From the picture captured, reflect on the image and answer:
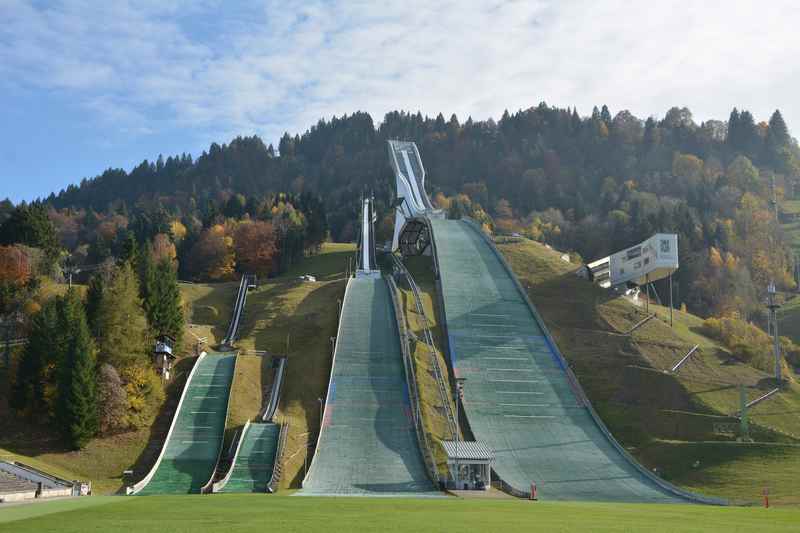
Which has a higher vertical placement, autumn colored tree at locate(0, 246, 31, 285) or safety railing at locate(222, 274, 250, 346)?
autumn colored tree at locate(0, 246, 31, 285)

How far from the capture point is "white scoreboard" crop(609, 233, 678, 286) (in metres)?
55.0

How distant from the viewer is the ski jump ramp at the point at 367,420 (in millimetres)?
30250

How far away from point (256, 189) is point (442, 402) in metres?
122

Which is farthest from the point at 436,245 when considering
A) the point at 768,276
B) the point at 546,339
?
the point at 768,276

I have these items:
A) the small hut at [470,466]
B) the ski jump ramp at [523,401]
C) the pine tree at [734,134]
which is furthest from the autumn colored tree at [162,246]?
the pine tree at [734,134]

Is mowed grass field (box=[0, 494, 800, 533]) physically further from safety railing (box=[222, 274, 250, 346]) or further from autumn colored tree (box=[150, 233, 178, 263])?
autumn colored tree (box=[150, 233, 178, 263])

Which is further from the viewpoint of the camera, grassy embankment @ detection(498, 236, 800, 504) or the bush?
the bush

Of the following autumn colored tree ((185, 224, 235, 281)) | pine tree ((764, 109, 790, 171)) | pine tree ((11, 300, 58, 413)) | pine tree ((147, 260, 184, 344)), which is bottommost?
pine tree ((11, 300, 58, 413))

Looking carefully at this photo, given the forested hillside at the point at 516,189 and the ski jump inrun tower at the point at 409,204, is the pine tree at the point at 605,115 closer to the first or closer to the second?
the forested hillside at the point at 516,189

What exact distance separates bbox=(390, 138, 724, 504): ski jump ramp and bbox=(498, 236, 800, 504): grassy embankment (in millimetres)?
1124

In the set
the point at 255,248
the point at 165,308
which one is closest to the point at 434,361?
the point at 165,308

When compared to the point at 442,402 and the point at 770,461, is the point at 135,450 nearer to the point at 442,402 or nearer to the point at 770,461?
the point at 442,402

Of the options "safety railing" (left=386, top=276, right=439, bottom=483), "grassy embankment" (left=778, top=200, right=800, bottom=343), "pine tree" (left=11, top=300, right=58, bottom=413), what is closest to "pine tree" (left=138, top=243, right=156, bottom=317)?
"pine tree" (left=11, top=300, right=58, bottom=413)

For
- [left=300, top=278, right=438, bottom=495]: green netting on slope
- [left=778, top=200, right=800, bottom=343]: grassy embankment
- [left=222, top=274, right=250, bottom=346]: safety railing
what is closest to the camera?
[left=300, top=278, right=438, bottom=495]: green netting on slope
